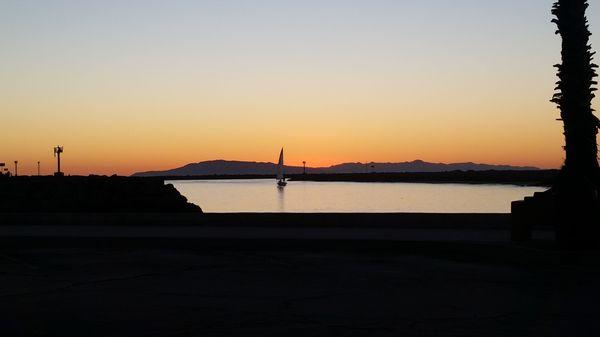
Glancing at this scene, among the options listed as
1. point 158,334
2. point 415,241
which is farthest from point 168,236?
point 158,334

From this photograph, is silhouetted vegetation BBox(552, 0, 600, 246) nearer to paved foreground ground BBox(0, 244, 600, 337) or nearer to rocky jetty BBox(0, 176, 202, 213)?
paved foreground ground BBox(0, 244, 600, 337)

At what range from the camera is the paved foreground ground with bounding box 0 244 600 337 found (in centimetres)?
829

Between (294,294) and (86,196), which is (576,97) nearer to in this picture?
(294,294)

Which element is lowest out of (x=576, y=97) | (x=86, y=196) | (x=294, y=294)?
(x=294, y=294)

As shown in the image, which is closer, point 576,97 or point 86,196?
point 576,97

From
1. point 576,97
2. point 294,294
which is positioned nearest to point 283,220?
point 576,97

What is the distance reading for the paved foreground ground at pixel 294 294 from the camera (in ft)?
27.2

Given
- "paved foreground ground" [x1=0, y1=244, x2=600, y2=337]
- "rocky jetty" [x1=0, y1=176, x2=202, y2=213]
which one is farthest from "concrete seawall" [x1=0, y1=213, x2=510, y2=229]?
"rocky jetty" [x1=0, y1=176, x2=202, y2=213]

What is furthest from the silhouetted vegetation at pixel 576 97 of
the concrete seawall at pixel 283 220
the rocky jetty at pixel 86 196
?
the rocky jetty at pixel 86 196

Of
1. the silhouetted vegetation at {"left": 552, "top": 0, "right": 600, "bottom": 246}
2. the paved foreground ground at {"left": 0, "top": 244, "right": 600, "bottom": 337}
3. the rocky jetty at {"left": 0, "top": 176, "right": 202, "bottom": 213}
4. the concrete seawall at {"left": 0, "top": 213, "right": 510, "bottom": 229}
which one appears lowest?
the paved foreground ground at {"left": 0, "top": 244, "right": 600, "bottom": 337}

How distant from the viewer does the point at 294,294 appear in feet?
34.2

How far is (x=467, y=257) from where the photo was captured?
1471cm

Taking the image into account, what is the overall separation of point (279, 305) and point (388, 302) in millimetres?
1302

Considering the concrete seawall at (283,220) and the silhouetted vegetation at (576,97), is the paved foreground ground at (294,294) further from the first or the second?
the concrete seawall at (283,220)
